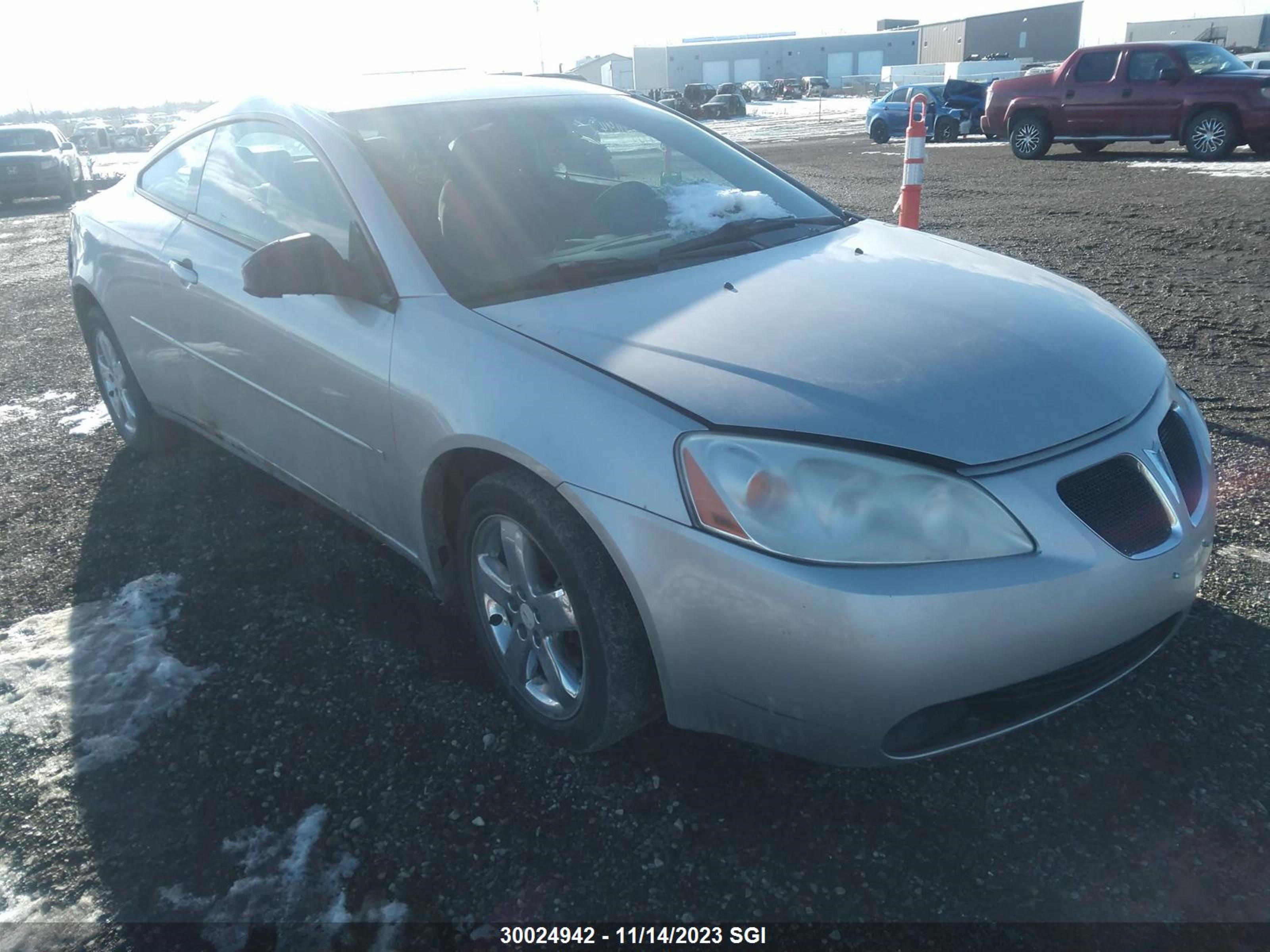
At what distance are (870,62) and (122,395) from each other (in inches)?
3610

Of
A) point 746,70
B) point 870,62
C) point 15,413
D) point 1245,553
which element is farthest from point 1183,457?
point 870,62

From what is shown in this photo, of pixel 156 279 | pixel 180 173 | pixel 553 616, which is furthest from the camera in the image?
pixel 180 173

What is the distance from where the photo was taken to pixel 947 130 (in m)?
21.4

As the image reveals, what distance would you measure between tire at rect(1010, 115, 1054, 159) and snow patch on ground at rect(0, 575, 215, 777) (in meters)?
15.4

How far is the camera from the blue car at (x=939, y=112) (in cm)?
2120

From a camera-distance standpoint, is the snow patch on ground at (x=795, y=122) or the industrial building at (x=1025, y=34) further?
the industrial building at (x=1025, y=34)

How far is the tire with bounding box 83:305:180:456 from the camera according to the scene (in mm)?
4117

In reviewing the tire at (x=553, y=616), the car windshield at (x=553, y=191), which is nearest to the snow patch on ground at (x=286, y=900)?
the tire at (x=553, y=616)

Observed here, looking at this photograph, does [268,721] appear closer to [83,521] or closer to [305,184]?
[305,184]

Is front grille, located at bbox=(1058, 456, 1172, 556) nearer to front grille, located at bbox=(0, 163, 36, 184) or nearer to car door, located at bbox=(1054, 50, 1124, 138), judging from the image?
car door, located at bbox=(1054, 50, 1124, 138)

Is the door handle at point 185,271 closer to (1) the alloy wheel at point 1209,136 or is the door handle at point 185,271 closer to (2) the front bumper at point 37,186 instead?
(1) the alloy wheel at point 1209,136

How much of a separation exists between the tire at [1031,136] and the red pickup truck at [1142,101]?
12 mm

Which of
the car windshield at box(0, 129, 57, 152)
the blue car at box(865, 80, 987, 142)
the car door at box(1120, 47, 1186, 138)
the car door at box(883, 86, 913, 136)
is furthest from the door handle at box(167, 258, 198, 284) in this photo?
the blue car at box(865, 80, 987, 142)

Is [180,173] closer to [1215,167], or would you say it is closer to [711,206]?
[711,206]
